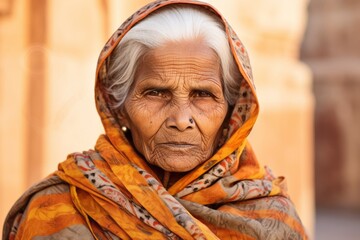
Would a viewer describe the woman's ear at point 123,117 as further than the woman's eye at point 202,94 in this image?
Yes

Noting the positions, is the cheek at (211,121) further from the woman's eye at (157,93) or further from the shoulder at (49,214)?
the shoulder at (49,214)

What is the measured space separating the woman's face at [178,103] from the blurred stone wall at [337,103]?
1052cm

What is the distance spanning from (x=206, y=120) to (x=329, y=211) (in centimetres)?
1052

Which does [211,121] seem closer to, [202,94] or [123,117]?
[202,94]

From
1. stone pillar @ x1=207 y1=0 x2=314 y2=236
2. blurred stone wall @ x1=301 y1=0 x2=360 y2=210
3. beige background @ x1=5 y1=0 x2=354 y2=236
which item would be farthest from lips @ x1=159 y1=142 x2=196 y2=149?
blurred stone wall @ x1=301 y1=0 x2=360 y2=210

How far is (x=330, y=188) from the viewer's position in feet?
42.2

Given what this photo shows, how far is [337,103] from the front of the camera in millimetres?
12977

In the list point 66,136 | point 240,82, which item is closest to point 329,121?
point 66,136

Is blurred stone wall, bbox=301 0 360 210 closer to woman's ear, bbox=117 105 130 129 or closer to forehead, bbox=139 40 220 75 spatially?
woman's ear, bbox=117 105 130 129

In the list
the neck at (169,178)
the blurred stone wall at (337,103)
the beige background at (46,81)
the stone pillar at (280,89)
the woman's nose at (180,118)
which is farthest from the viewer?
the blurred stone wall at (337,103)

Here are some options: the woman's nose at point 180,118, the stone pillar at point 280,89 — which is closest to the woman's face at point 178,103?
the woman's nose at point 180,118

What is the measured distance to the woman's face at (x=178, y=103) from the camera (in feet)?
8.02

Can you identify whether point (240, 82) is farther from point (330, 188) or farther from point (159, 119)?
point (330, 188)

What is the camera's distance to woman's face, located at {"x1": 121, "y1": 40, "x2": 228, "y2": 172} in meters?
2.44
